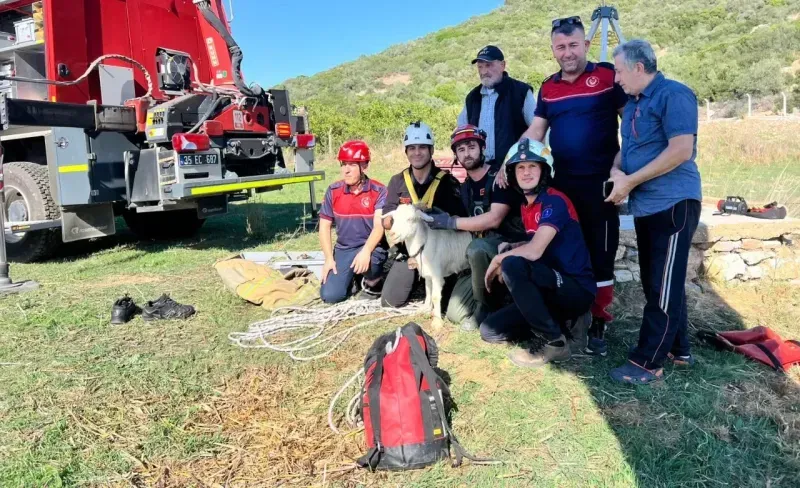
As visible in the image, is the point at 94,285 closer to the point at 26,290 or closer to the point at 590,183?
the point at 26,290

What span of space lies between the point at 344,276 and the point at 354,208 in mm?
619

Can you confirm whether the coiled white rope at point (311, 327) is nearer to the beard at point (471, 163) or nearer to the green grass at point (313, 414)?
the green grass at point (313, 414)

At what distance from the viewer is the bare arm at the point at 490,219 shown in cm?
397

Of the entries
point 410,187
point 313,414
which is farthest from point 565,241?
point 313,414

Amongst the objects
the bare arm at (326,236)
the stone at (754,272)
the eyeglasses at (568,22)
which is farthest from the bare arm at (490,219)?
the stone at (754,272)

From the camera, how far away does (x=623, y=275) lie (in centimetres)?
514

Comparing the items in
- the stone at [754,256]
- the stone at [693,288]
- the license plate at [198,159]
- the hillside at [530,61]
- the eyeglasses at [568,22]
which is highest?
the hillside at [530,61]

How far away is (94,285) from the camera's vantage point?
582cm

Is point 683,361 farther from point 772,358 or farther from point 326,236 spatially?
point 326,236

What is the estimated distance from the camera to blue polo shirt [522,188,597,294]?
11.4ft

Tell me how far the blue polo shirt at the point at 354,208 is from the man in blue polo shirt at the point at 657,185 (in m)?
2.31

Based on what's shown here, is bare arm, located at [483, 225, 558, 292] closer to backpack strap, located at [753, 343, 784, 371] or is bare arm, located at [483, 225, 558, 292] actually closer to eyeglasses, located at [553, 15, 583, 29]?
eyeglasses, located at [553, 15, 583, 29]

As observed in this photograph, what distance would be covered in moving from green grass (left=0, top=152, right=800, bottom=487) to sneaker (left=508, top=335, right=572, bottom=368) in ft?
0.25

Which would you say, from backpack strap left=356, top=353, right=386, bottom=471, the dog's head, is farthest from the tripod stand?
backpack strap left=356, top=353, right=386, bottom=471
